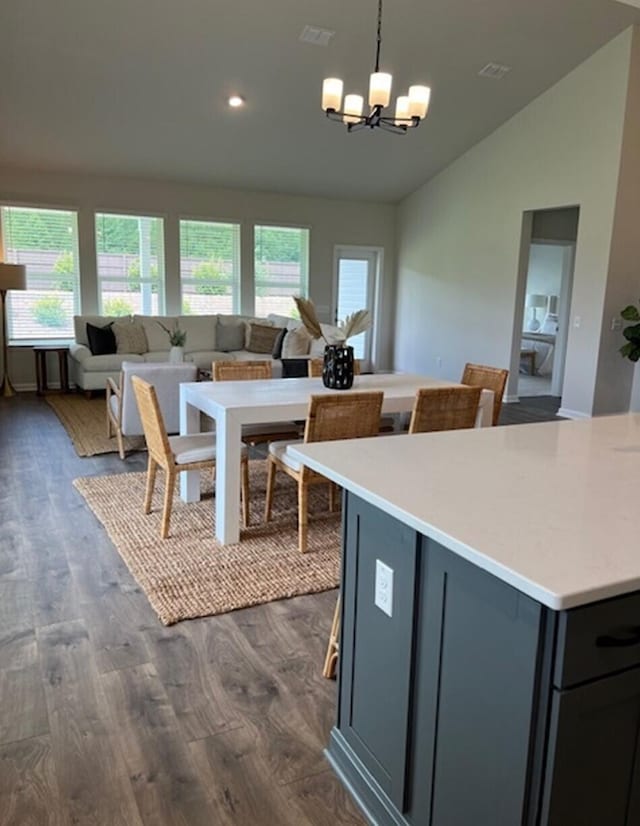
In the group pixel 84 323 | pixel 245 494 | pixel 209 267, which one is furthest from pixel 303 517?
pixel 209 267

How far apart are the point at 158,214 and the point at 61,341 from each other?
7.01ft

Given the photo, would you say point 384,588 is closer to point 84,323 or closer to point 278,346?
point 278,346

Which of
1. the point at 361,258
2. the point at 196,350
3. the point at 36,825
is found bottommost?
the point at 36,825

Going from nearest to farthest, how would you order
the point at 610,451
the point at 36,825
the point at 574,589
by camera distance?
the point at 574,589, the point at 36,825, the point at 610,451

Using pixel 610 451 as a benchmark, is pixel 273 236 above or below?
above

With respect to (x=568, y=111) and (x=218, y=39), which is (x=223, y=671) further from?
(x=568, y=111)

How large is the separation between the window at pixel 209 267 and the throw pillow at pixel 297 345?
1.52 metres

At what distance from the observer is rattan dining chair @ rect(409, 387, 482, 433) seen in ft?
11.1

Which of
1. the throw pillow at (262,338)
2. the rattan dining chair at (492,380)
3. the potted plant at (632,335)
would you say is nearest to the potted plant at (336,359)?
the rattan dining chair at (492,380)

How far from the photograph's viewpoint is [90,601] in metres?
2.69

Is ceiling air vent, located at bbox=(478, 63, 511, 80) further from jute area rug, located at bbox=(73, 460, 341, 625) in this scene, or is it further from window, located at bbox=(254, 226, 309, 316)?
jute area rug, located at bbox=(73, 460, 341, 625)

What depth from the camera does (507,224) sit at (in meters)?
7.72

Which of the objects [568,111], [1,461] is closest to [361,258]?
[568,111]

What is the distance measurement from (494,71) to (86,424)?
5415 mm
